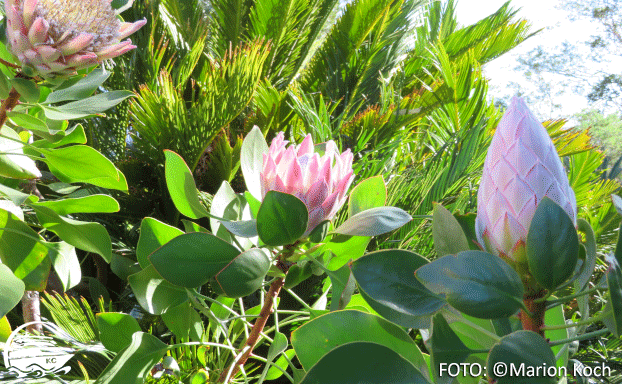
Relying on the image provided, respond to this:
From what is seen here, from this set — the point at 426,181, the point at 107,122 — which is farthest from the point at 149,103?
the point at 426,181

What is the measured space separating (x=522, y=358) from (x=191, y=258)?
19 centimetres

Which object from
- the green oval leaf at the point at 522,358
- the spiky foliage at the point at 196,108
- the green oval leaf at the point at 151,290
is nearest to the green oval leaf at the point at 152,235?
the green oval leaf at the point at 151,290

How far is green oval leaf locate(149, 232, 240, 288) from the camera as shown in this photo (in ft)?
0.85

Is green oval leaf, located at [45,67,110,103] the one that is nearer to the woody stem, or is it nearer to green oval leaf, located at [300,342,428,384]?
the woody stem

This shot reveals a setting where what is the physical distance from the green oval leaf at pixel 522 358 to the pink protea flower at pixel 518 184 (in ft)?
0.17

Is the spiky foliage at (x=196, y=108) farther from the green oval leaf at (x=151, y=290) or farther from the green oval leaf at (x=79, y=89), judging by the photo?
the green oval leaf at (x=151, y=290)

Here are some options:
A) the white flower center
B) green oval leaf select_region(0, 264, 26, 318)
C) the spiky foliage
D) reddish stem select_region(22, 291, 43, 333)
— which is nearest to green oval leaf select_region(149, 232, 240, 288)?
green oval leaf select_region(0, 264, 26, 318)

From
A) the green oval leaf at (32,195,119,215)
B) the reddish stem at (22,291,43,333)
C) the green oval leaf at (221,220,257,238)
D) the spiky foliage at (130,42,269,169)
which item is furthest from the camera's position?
the spiky foliage at (130,42,269,169)

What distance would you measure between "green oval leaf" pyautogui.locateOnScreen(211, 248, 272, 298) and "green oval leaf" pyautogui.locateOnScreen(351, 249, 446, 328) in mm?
68

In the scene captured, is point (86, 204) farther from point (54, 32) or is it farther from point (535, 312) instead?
point (535, 312)

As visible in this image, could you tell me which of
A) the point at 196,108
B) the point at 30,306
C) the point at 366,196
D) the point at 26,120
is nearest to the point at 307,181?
the point at 366,196

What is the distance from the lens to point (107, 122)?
1.73 meters

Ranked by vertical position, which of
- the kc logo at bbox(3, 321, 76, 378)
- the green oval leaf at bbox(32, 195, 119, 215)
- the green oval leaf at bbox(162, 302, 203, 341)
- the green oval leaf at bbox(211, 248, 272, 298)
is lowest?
the kc logo at bbox(3, 321, 76, 378)

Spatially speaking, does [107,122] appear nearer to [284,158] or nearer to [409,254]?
[284,158]
